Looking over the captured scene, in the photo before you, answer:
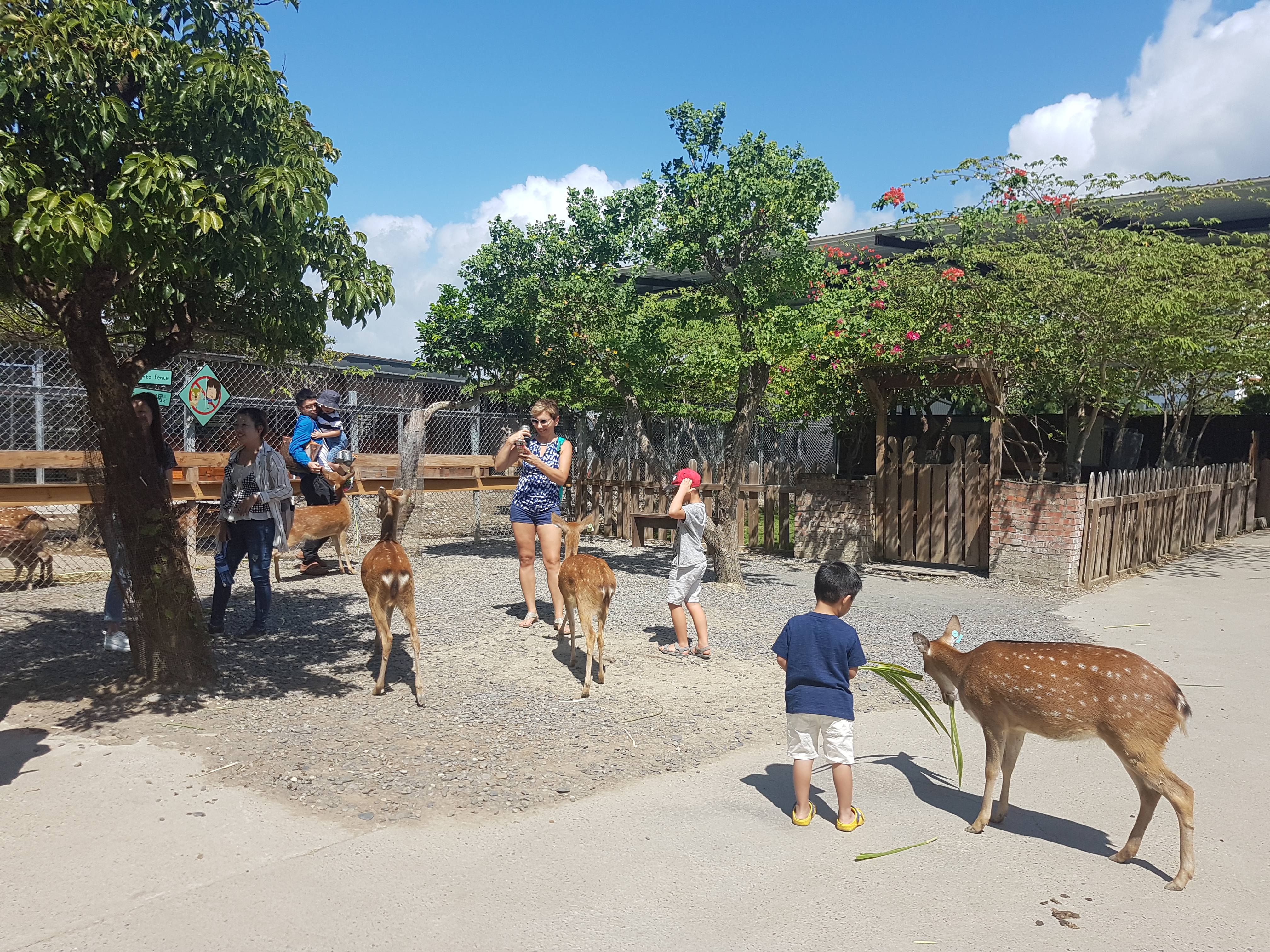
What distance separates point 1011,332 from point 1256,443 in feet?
35.3

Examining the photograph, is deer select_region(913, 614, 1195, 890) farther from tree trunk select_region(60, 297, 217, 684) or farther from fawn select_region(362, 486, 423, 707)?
tree trunk select_region(60, 297, 217, 684)

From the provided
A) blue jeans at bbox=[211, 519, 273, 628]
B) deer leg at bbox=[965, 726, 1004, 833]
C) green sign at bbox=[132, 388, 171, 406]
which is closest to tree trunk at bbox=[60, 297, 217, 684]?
blue jeans at bbox=[211, 519, 273, 628]

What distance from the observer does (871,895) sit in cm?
371

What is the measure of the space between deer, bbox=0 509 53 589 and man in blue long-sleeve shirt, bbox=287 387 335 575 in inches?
101

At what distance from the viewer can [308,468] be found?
1067cm

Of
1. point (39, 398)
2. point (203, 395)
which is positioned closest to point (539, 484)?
point (203, 395)

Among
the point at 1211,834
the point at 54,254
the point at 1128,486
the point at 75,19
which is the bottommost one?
the point at 1211,834

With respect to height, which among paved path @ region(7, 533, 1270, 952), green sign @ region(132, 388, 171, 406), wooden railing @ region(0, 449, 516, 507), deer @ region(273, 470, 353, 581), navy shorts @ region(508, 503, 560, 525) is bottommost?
paved path @ region(7, 533, 1270, 952)

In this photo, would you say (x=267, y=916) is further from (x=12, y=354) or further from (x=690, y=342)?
(x=12, y=354)

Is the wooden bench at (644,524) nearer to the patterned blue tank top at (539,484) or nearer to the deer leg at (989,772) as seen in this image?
the patterned blue tank top at (539,484)

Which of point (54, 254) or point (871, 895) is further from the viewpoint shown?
point (54, 254)

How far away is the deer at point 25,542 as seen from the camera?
9062 mm

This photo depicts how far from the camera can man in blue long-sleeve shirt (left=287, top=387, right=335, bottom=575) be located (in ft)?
34.6

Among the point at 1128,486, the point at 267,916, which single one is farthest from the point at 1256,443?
the point at 267,916
